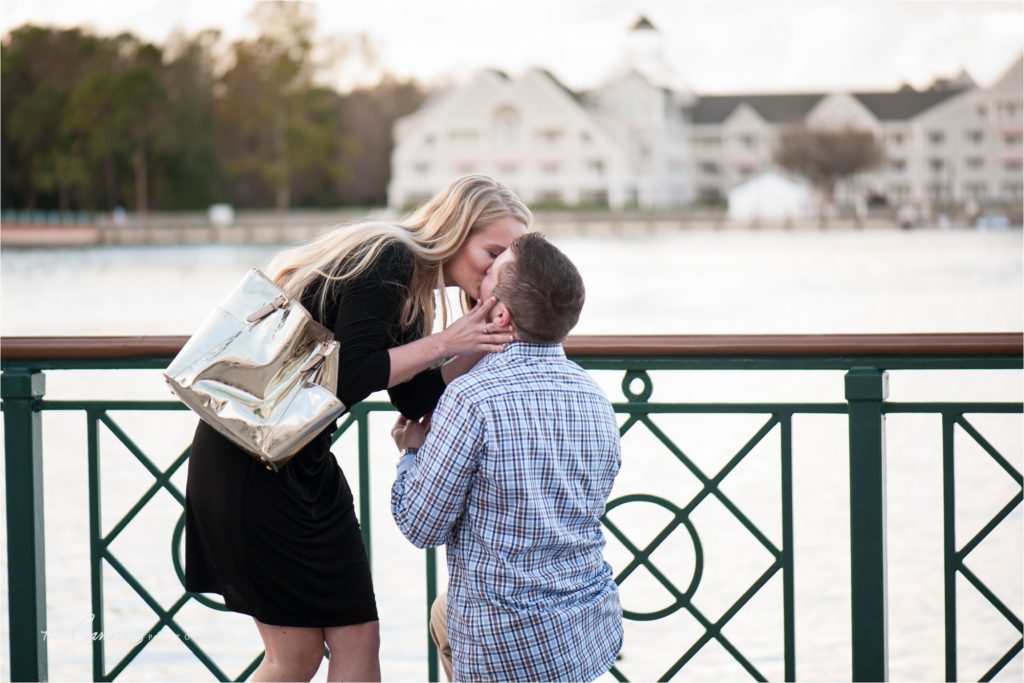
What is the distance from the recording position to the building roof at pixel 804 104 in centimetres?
9012

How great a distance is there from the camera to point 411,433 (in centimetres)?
220

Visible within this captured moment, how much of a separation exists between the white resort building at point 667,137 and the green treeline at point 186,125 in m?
5.02

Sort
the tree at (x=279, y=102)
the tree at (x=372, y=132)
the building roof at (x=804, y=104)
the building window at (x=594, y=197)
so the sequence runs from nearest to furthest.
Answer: the tree at (x=279, y=102) < the building window at (x=594, y=197) < the tree at (x=372, y=132) < the building roof at (x=804, y=104)

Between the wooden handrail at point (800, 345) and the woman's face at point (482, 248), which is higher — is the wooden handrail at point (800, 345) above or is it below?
below

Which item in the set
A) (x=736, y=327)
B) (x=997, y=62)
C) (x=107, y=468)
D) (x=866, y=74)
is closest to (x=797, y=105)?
(x=866, y=74)

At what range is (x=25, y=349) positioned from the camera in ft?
9.36

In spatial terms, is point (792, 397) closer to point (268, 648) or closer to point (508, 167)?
point (268, 648)

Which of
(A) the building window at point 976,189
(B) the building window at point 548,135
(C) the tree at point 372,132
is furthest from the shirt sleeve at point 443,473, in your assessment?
(A) the building window at point 976,189

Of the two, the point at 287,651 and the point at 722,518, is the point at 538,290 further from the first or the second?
the point at 722,518

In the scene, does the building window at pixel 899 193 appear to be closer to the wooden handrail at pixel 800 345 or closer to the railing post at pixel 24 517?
the wooden handrail at pixel 800 345

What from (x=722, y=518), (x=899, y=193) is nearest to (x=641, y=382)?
(x=722, y=518)

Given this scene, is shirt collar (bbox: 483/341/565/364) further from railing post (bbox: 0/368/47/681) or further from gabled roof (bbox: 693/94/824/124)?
gabled roof (bbox: 693/94/824/124)

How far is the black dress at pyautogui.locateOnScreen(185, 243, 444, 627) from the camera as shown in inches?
84.8

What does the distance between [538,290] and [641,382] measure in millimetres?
809
